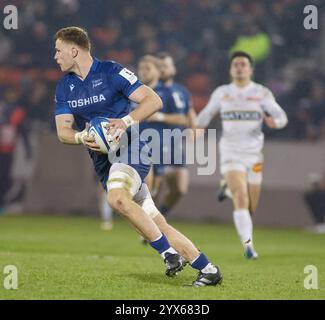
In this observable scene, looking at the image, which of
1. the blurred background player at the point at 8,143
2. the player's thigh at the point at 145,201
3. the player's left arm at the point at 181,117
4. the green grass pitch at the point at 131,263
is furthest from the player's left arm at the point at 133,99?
the blurred background player at the point at 8,143

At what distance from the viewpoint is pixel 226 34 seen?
875 inches

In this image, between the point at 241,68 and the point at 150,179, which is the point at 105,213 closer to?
the point at 150,179

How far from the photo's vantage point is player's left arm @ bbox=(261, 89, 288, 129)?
14016mm

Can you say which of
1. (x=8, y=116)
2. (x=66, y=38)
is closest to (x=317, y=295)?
(x=66, y=38)

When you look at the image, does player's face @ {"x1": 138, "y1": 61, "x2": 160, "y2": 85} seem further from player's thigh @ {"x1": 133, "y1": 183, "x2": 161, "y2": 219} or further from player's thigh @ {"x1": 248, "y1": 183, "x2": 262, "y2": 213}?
player's thigh @ {"x1": 133, "y1": 183, "x2": 161, "y2": 219}

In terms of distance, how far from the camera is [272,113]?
14.1 meters

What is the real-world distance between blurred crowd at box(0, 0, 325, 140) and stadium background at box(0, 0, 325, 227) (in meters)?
0.02

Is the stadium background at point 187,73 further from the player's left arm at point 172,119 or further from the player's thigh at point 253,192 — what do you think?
the player's thigh at point 253,192

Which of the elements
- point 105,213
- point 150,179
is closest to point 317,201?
point 105,213

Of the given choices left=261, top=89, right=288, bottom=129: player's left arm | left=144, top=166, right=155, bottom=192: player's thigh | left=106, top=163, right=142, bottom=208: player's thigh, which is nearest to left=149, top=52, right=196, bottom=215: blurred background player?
left=144, top=166, right=155, bottom=192: player's thigh

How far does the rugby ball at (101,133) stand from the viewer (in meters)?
9.38

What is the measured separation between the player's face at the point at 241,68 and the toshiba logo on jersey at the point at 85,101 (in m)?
4.64

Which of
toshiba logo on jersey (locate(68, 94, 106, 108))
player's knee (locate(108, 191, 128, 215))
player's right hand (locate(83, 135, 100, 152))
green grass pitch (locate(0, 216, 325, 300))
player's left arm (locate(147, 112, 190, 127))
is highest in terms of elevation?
player's left arm (locate(147, 112, 190, 127))

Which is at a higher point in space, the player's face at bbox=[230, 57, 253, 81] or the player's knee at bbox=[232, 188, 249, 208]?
the player's face at bbox=[230, 57, 253, 81]
